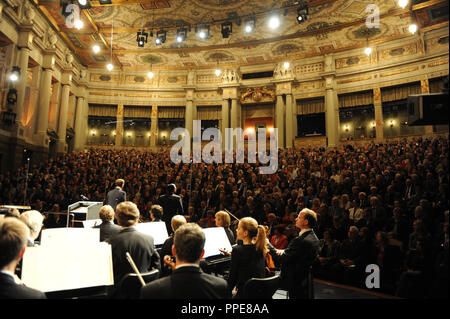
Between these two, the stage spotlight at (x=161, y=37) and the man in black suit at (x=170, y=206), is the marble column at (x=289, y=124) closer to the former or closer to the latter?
the stage spotlight at (x=161, y=37)

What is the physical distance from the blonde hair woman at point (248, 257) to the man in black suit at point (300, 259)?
0.64 meters

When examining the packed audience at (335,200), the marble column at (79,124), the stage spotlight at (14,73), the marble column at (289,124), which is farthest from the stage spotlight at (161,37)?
the marble column at (79,124)

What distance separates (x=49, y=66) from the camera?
13.9 metres

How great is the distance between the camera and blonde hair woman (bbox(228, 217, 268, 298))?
267 centimetres

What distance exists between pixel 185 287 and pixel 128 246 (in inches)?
46.1

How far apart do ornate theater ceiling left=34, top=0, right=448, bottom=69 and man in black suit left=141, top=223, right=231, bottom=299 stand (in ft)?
39.6

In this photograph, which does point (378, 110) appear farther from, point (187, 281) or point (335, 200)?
point (187, 281)

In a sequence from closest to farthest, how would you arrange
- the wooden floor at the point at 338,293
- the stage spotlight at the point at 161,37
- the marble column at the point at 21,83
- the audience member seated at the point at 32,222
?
the audience member seated at the point at 32,222 → the wooden floor at the point at 338,293 → the marble column at the point at 21,83 → the stage spotlight at the point at 161,37

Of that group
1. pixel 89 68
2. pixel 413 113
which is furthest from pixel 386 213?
pixel 89 68

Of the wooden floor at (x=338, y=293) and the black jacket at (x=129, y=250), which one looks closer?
the black jacket at (x=129, y=250)

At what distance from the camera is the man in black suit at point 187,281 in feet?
4.99

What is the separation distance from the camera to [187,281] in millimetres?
1542

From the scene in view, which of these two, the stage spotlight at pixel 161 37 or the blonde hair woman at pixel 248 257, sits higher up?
the stage spotlight at pixel 161 37

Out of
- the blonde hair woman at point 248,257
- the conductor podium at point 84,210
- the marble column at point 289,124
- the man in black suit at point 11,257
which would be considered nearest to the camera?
the man in black suit at point 11,257
